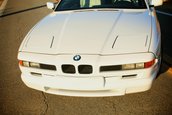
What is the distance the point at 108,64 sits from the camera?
3238mm

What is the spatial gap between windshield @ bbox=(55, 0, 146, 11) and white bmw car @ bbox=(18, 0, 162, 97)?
604 millimetres

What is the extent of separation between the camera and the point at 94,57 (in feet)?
10.8

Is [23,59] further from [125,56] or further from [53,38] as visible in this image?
[125,56]

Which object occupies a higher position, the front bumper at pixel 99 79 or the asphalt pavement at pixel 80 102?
the front bumper at pixel 99 79

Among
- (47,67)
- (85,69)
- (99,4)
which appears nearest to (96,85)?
(85,69)

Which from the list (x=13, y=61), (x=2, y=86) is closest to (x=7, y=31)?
(x=13, y=61)

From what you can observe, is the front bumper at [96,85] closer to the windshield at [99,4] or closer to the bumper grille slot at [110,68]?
the bumper grille slot at [110,68]

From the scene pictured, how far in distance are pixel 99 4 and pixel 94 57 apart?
1.83 meters

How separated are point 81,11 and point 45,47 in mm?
1312

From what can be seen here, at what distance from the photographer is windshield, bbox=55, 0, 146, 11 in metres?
4.70

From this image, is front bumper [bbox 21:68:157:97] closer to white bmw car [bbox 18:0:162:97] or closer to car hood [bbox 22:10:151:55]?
white bmw car [bbox 18:0:162:97]

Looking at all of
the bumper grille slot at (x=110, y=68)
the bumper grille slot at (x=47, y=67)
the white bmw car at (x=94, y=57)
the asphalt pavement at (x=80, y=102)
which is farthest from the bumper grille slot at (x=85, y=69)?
the asphalt pavement at (x=80, y=102)

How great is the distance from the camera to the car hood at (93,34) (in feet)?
11.3

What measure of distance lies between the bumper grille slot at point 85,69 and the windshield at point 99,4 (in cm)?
174
